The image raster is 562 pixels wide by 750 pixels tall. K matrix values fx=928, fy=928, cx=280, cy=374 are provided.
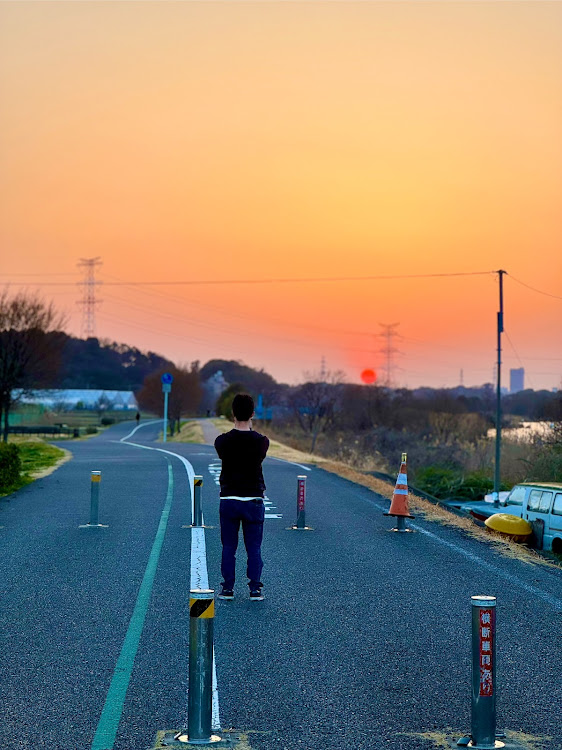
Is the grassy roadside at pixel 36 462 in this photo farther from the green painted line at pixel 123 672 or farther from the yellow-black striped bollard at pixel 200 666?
the yellow-black striped bollard at pixel 200 666

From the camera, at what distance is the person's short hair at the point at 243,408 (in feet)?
27.8

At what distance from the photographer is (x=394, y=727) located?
5328mm

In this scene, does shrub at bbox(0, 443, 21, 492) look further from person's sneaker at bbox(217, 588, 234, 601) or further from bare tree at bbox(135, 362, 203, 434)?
bare tree at bbox(135, 362, 203, 434)

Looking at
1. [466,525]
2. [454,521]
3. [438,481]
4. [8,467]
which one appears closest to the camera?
[466,525]

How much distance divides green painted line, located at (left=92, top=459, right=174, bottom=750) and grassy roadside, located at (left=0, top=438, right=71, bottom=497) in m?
10.2

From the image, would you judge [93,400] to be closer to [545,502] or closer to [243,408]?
[545,502]

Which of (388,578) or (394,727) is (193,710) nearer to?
(394,727)

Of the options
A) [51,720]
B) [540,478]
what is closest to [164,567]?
[51,720]

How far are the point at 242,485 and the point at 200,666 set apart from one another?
3543 mm

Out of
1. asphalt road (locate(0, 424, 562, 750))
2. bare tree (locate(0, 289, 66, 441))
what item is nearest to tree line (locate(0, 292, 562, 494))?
bare tree (locate(0, 289, 66, 441))

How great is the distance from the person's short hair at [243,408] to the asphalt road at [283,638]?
1715 millimetres

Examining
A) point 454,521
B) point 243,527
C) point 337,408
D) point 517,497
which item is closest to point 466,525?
point 454,521

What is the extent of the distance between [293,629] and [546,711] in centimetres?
246

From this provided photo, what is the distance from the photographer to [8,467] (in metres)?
19.8
